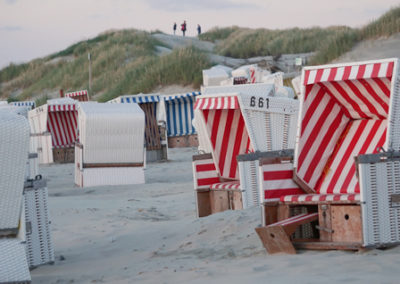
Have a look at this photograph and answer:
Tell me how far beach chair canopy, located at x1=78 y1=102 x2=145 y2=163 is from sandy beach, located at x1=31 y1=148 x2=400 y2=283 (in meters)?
1.81

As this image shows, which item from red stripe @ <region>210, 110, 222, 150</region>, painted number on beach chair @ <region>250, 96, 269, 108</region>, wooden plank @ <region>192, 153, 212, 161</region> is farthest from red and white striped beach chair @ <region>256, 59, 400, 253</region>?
red stripe @ <region>210, 110, 222, 150</region>

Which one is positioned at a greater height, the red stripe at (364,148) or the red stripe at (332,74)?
the red stripe at (332,74)

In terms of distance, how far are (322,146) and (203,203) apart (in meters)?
2.53

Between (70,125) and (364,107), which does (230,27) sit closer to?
(70,125)

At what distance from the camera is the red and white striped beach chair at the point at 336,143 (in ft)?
22.0

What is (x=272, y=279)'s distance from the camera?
5664 mm

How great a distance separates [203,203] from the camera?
10.1 metres

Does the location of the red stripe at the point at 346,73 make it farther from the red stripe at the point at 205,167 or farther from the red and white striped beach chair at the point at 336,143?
the red stripe at the point at 205,167

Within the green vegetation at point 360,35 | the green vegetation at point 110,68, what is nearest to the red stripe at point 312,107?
the green vegetation at point 360,35

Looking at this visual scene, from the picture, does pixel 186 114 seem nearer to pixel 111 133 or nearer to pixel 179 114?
pixel 179 114

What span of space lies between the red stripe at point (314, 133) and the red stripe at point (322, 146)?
5.1 inches

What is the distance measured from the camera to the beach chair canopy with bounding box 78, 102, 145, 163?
15.2 m

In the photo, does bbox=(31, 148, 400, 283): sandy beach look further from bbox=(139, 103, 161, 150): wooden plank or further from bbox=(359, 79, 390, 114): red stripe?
bbox=(139, 103, 161, 150): wooden plank

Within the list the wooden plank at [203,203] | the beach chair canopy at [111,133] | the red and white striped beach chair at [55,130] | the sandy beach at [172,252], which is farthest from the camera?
the red and white striped beach chair at [55,130]
